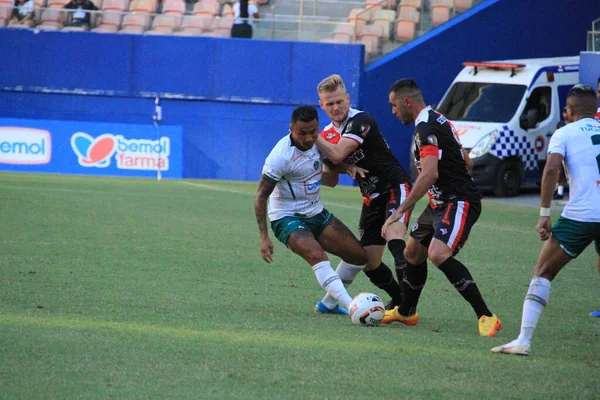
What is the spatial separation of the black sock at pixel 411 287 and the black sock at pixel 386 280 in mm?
429

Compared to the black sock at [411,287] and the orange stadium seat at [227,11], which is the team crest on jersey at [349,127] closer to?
the black sock at [411,287]

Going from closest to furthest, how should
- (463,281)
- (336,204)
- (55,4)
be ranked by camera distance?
(463,281) < (336,204) < (55,4)

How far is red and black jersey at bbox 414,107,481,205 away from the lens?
8188 mm

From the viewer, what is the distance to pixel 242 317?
8453 mm

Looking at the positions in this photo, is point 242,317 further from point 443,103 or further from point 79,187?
point 443,103

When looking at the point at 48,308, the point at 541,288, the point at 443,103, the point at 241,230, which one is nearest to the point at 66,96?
the point at 443,103

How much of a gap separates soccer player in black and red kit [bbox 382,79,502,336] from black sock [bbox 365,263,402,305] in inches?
20.4

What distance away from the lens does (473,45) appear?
30.7 m

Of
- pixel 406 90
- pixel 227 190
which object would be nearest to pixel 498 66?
pixel 227 190

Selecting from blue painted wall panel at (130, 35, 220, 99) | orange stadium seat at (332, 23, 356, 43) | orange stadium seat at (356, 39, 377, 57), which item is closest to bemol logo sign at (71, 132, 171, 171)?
blue painted wall panel at (130, 35, 220, 99)

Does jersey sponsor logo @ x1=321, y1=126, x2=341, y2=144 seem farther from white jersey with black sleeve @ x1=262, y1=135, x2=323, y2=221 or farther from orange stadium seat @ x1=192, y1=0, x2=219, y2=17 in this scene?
orange stadium seat @ x1=192, y1=0, x2=219, y2=17

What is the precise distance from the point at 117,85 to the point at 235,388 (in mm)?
25580

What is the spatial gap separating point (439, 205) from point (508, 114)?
58.6 ft

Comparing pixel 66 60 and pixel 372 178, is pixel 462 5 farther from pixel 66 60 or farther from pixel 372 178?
pixel 372 178
